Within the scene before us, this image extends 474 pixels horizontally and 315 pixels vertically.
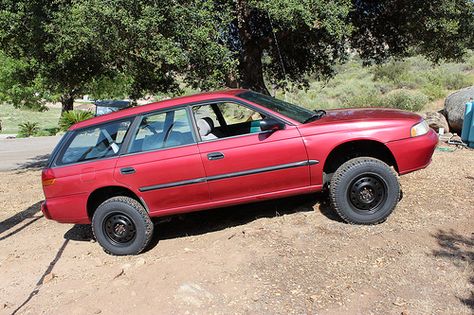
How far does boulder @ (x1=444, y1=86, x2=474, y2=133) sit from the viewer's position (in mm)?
11305

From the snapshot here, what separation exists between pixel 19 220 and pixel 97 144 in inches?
121

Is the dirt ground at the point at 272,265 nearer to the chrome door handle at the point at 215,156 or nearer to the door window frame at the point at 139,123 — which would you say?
the chrome door handle at the point at 215,156

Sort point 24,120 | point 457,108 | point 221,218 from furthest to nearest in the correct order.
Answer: point 24,120 → point 457,108 → point 221,218

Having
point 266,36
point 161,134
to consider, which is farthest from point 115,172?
point 266,36

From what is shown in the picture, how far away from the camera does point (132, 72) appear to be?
29.2 ft

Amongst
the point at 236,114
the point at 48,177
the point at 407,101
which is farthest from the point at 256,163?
the point at 407,101

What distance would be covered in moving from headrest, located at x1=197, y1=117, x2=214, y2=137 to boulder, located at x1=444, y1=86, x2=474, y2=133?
7974 mm

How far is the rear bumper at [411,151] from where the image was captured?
5070mm

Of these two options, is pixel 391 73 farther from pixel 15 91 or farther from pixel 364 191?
pixel 364 191

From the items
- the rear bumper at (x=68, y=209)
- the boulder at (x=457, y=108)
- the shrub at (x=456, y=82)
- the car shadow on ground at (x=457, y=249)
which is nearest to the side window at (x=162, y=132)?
the rear bumper at (x=68, y=209)

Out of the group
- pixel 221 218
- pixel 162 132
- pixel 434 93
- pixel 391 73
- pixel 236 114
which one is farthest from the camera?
pixel 391 73

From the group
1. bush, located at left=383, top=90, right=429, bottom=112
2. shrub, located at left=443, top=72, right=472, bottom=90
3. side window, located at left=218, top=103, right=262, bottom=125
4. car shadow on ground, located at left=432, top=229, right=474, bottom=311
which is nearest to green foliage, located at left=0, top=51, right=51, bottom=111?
side window, located at left=218, top=103, right=262, bottom=125

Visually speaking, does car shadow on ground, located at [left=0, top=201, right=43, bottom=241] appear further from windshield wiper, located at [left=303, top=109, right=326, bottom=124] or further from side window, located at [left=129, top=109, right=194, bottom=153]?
windshield wiper, located at [left=303, top=109, right=326, bottom=124]

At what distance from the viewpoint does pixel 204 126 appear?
216 inches
